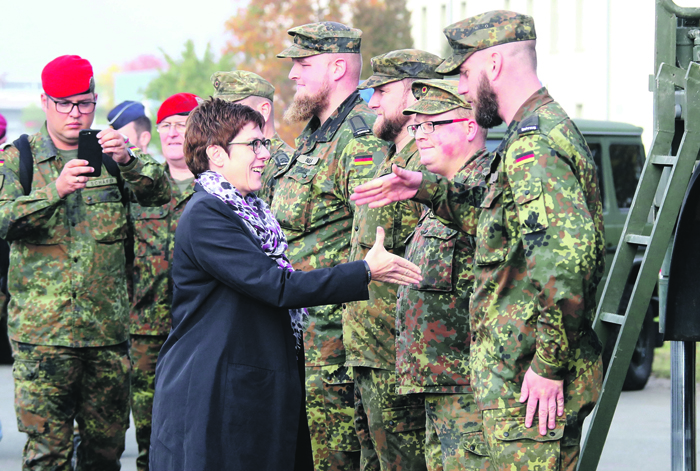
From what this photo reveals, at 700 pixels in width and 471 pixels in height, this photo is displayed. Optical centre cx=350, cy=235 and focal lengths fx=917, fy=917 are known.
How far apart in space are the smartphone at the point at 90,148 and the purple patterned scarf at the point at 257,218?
1469 millimetres

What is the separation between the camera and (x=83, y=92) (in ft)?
16.3

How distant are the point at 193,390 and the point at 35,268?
6.68 feet

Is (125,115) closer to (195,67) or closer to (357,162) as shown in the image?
(357,162)

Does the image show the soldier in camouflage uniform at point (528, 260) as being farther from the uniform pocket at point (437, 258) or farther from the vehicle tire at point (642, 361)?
the vehicle tire at point (642, 361)

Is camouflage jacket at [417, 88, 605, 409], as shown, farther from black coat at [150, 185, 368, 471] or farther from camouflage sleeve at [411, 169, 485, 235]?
black coat at [150, 185, 368, 471]

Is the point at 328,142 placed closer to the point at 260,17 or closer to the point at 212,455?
the point at 212,455

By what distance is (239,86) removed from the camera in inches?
256

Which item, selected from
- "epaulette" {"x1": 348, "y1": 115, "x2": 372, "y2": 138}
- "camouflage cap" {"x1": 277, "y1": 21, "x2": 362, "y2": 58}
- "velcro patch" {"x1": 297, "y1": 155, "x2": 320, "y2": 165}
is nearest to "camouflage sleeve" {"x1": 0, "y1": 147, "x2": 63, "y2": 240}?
"velcro patch" {"x1": 297, "y1": 155, "x2": 320, "y2": 165}

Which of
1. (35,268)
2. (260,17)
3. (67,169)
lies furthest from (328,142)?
(260,17)

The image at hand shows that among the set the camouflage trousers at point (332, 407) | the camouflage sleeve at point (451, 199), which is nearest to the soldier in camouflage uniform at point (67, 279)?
the camouflage trousers at point (332, 407)

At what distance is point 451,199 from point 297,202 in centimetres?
129

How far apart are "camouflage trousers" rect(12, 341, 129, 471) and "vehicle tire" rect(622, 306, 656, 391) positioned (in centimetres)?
552

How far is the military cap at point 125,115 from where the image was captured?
754 cm

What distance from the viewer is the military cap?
754 centimetres
